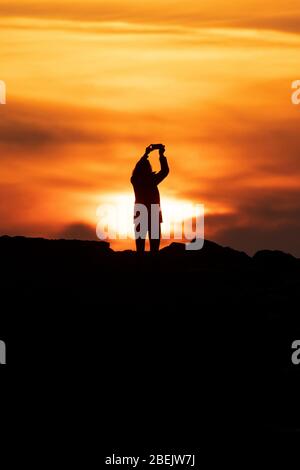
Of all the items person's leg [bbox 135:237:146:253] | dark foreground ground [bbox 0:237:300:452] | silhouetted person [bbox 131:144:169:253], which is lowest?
dark foreground ground [bbox 0:237:300:452]

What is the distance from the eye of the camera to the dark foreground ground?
46.0 meters

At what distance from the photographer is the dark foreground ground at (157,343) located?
46.0m

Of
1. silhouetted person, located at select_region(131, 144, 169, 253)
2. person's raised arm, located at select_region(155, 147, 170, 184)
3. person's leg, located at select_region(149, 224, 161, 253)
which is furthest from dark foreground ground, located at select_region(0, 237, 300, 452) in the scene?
person's raised arm, located at select_region(155, 147, 170, 184)

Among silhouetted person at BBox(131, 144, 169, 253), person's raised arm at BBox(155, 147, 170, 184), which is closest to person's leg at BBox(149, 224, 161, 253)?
silhouetted person at BBox(131, 144, 169, 253)

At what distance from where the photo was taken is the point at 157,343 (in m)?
48.0

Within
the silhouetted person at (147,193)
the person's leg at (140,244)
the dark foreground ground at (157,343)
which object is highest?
the silhouetted person at (147,193)

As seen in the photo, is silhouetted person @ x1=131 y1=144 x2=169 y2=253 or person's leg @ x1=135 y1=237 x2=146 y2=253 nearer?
silhouetted person @ x1=131 y1=144 x2=169 y2=253

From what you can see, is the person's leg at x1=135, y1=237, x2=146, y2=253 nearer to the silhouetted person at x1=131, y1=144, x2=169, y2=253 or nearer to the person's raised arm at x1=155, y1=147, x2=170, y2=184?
the silhouetted person at x1=131, y1=144, x2=169, y2=253

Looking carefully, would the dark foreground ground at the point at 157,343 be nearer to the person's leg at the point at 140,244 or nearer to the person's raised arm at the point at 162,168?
the person's leg at the point at 140,244

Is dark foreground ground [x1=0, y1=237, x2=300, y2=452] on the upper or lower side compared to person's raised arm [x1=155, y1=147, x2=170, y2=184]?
lower

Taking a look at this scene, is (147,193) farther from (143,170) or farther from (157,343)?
(157,343)

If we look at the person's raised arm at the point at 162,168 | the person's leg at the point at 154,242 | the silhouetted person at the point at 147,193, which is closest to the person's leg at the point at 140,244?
the silhouetted person at the point at 147,193

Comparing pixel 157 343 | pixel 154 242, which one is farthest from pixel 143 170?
pixel 157 343
